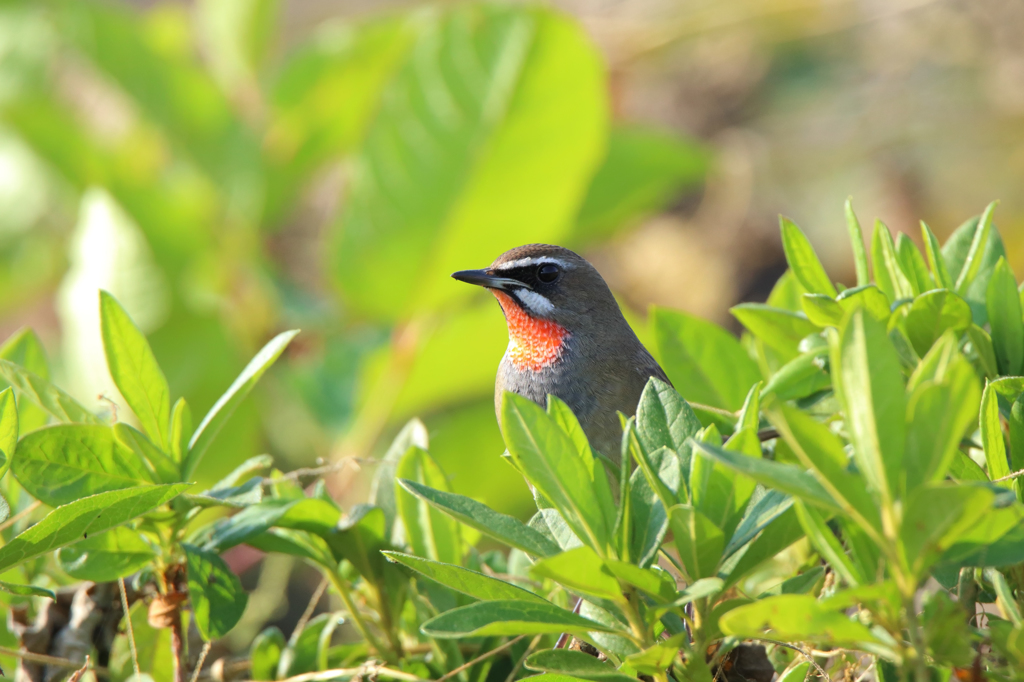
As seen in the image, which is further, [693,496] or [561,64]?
[561,64]

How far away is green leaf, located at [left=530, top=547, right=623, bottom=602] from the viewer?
925 mm

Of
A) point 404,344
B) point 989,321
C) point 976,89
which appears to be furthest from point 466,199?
point 976,89

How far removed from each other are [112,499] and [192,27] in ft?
17.0

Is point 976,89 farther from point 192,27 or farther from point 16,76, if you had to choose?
point 16,76

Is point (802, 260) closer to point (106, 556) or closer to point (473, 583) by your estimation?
point (473, 583)

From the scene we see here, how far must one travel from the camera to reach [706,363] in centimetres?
165

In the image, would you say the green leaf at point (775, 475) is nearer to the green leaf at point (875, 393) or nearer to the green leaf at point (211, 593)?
the green leaf at point (875, 393)

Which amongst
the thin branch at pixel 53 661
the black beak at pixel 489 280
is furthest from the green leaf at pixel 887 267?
the thin branch at pixel 53 661

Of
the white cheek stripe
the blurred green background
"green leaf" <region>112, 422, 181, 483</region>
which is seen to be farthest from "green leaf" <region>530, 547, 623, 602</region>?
the blurred green background

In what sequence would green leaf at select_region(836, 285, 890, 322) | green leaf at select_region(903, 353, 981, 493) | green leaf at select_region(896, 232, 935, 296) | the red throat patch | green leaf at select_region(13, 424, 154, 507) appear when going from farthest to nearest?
1. the red throat patch
2. green leaf at select_region(896, 232, 935, 296)
3. green leaf at select_region(836, 285, 890, 322)
4. green leaf at select_region(13, 424, 154, 507)
5. green leaf at select_region(903, 353, 981, 493)

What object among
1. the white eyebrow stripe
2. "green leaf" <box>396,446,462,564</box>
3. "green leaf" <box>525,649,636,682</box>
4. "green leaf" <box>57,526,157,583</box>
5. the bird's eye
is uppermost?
the white eyebrow stripe

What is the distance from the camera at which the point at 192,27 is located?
5.61 metres

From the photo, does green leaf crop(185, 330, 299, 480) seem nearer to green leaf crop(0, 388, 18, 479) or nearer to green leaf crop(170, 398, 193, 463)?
green leaf crop(170, 398, 193, 463)

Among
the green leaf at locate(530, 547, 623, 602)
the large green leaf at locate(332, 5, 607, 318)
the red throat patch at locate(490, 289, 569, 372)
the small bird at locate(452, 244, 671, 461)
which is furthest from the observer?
the large green leaf at locate(332, 5, 607, 318)
